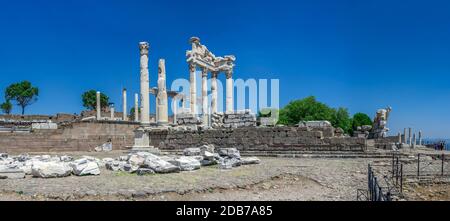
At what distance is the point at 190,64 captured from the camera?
3188cm

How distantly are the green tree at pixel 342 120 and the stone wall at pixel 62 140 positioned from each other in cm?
3473

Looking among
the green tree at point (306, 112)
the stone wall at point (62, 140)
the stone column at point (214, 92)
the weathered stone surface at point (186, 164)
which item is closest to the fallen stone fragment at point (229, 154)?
the weathered stone surface at point (186, 164)

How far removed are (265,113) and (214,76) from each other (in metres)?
14.3

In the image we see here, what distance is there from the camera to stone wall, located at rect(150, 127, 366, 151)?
20.0 metres

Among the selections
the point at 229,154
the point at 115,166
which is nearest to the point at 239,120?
the point at 229,154

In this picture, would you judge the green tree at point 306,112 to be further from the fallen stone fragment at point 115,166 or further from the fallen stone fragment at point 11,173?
the fallen stone fragment at point 11,173

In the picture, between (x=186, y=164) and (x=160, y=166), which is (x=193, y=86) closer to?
(x=186, y=164)

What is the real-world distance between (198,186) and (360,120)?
58.9 meters

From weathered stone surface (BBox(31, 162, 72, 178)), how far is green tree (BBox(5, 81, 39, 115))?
63328mm

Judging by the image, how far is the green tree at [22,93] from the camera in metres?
66.4

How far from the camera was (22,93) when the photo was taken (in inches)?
2618

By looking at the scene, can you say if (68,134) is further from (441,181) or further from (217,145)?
(441,181)

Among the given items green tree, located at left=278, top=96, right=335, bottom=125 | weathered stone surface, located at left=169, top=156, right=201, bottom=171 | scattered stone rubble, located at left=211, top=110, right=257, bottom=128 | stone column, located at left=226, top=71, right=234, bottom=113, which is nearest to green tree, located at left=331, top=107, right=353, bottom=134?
green tree, located at left=278, top=96, right=335, bottom=125

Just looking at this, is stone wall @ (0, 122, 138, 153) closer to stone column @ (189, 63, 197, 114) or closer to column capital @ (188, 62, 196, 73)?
stone column @ (189, 63, 197, 114)
